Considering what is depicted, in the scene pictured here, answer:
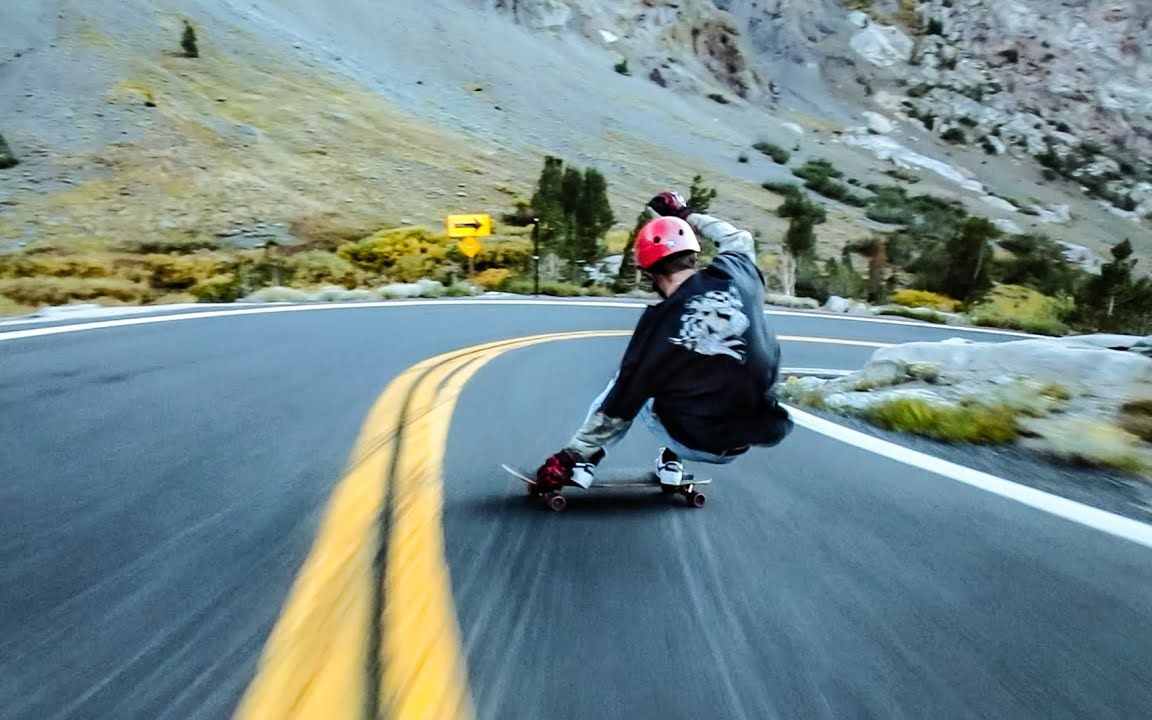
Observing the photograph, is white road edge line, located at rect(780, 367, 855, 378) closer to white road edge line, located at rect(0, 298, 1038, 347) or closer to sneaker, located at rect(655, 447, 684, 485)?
white road edge line, located at rect(0, 298, 1038, 347)

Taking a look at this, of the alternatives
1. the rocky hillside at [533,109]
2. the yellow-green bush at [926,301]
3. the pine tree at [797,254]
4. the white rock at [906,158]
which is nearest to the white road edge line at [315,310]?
the yellow-green bush at [926,301]

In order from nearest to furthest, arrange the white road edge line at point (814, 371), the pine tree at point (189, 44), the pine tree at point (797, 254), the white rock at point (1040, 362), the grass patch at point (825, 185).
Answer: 1. the white rock at point (1040, 362)
2. the white road edge line at point (814, 371)
3. the pine tree at point (797, 254)
4. the pine tree at point (189, 44)
5. the grass patch at point (825, 185)

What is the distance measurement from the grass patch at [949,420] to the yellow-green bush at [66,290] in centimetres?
1759

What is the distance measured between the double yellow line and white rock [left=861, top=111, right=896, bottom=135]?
85146 mm

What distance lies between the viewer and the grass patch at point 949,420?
491 cm

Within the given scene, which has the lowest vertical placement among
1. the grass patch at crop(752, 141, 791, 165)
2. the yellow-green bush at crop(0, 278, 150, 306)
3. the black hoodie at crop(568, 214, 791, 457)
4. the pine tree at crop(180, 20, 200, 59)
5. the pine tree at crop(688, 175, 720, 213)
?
the yellow-green bush at crop(0, 278, 150, 306)

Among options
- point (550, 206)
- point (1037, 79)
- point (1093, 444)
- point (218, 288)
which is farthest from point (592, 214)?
point (1037, 79)

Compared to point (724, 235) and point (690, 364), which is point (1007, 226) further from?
point (690, 364)

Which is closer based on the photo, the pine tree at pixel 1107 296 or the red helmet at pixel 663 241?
the red helmet at pixel 663 241

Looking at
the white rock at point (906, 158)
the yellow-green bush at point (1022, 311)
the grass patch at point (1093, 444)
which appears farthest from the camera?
the white rock at point (906, 158)

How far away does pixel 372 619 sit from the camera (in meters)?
2.10

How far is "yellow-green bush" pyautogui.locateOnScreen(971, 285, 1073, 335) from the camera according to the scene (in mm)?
18078

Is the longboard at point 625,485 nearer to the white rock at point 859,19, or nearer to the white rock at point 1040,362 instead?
the white rock at point 1040,362

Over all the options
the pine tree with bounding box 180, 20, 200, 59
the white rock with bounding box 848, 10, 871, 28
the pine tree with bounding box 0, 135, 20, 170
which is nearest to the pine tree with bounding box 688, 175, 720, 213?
the pine tree with bounding box 0, 135, 20, 170
